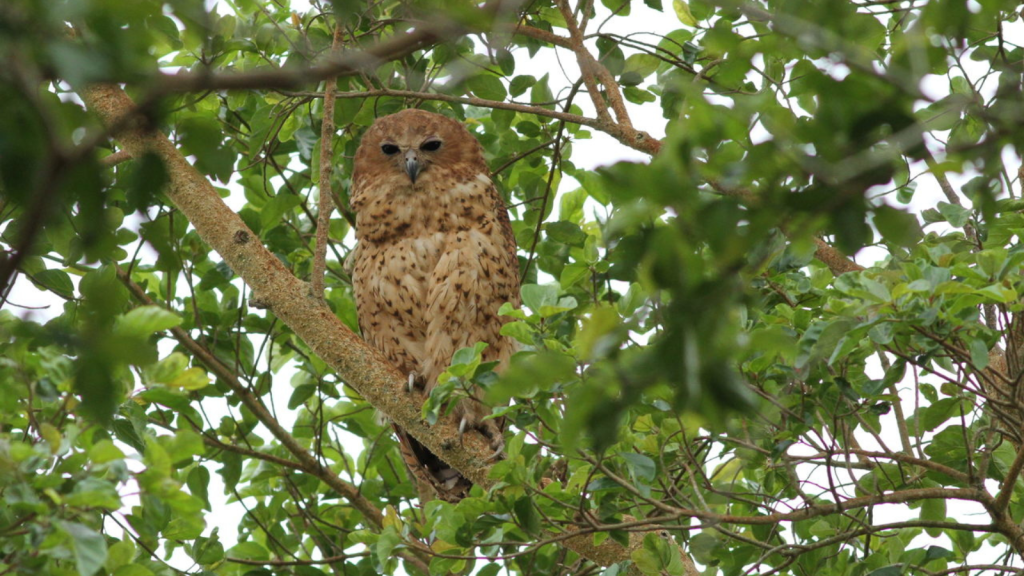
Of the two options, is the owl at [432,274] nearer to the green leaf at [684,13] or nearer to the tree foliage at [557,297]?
the tree foliage at [557,297]

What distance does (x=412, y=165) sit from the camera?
15.3 ft

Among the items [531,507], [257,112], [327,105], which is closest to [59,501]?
[531,507]

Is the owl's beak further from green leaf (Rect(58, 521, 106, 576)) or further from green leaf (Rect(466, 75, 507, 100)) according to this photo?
green leaf (Rect(58, 521, 106, 576))

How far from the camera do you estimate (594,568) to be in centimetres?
341

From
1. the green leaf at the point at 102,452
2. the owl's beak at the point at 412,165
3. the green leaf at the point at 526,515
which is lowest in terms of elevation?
the green leaf at the point at 102,452

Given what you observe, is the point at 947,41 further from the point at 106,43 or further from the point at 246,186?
the point at 246,186

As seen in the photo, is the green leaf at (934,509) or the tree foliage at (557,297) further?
the green leaf at (934,509)

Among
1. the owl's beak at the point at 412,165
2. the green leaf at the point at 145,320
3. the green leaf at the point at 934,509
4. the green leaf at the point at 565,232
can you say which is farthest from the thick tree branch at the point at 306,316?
the green leaf at the point at 145,320

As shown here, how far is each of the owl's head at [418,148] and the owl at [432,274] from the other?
19mm

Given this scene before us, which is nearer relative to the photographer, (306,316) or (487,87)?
(306,316)

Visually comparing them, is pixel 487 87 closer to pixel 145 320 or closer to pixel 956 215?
pixel 956 215

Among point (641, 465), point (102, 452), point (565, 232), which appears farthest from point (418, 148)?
point (102, 452)

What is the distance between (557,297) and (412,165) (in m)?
2.04

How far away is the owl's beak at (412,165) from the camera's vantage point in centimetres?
463
